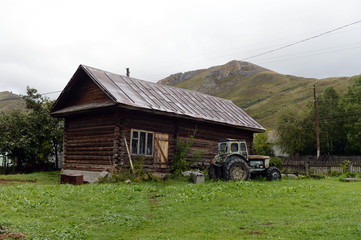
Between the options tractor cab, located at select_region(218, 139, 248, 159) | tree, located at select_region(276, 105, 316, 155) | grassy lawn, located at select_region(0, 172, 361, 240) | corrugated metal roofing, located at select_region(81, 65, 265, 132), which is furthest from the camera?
tree, located at select_region(276, 105, 316, 155)

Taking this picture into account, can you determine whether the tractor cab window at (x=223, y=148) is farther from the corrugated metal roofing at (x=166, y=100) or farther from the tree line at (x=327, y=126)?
the tree line at (x=327, y=126)

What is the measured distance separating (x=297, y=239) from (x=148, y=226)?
3486 millimetres

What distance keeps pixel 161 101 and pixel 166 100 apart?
72 cm

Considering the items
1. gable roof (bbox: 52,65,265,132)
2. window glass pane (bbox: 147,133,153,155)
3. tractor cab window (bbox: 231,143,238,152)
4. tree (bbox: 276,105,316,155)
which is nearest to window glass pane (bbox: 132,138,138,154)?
window glass pane (bbox: 147,133,153,155)

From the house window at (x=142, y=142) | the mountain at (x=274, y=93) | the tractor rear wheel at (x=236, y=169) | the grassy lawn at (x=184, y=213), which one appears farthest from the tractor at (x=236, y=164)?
the mountain at (x=274, y=93)

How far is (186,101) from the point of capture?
78.6ft

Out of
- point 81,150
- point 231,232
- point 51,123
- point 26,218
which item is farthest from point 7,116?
point 231,232

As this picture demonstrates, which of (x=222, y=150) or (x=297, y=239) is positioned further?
(x=222, y=150)

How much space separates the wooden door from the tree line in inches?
1482

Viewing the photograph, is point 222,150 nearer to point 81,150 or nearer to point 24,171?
point 81,150

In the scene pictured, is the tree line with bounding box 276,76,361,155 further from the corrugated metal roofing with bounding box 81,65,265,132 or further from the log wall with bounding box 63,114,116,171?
the log wall with bounding box 63,114,116,171

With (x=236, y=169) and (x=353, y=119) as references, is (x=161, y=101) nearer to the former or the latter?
(x=236, y=169)

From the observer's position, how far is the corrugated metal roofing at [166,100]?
1933cm

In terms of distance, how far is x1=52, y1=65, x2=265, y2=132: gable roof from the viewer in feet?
62.5
